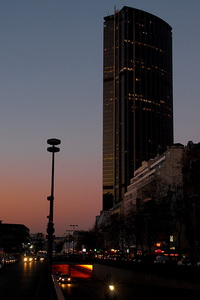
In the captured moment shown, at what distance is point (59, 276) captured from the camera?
335ft

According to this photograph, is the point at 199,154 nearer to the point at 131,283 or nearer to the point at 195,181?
the point at 195,181

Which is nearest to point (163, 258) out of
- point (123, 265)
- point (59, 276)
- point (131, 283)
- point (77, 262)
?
point (123, 265)

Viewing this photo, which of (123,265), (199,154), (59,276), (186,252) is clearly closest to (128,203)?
(186,252)

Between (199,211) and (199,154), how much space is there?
24.2m

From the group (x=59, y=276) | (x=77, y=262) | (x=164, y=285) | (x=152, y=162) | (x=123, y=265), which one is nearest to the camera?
(x=164, y=285)

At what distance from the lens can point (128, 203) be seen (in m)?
195

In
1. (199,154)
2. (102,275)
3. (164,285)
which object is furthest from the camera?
(102,275)

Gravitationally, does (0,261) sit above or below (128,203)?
below

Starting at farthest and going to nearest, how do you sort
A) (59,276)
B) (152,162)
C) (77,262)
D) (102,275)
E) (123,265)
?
(152,162) → (77,262) → (102,275) → (59,276) → (123,265)

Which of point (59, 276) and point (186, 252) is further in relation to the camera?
point (186, 252)

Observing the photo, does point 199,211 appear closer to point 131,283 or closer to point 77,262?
point 131,283

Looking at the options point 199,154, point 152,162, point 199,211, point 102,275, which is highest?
point 152,162

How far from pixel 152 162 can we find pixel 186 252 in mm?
62687

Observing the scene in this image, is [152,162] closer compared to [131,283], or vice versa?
[131,283]
